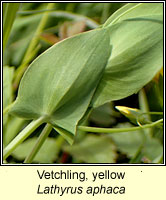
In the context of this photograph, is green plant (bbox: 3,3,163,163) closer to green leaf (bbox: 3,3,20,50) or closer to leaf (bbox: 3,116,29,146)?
green leaf (bbox: 3,3,20,50)

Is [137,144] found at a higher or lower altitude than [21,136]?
higher

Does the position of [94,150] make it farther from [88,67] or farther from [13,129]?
[88,67]

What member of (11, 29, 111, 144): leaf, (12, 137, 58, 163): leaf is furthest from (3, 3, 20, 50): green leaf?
(12, 137, 58, 163): leaf

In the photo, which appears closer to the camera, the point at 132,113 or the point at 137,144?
the point at 132,113

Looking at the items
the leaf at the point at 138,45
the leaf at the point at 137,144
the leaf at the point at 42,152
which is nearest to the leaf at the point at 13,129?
the leaf at the point at 42,152

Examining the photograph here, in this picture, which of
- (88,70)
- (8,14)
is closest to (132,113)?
(88,70)

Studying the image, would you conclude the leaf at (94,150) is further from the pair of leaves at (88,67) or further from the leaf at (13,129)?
the pair of leaves at (88,67)

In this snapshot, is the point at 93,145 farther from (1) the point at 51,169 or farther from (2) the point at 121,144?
(1) the point at 51,169
